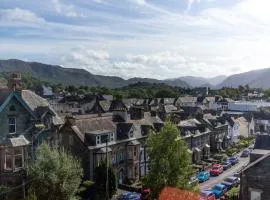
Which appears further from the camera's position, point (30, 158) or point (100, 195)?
point (100, 195)

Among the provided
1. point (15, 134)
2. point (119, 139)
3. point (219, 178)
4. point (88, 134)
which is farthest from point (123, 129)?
point (15, 134)

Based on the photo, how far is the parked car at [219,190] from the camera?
5405 centimetres

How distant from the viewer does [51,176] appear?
37.8 metres

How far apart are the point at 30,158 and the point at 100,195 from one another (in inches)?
482

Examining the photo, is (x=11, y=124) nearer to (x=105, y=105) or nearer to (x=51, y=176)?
(x=51, y=176)

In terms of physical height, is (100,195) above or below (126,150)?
below

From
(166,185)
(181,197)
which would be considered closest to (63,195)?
(166,185)

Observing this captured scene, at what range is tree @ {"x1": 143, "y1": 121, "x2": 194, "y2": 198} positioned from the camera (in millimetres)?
40625

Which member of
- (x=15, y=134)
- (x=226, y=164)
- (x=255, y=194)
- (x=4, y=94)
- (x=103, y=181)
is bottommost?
(x=226, y=164)

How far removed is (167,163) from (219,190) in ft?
58.5

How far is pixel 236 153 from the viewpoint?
90625mm

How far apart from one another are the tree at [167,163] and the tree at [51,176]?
25.9 ft

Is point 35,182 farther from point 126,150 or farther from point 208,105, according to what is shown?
point 208,105

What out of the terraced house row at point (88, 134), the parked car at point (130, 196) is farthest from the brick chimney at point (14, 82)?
the parked car at point (130, 196)
